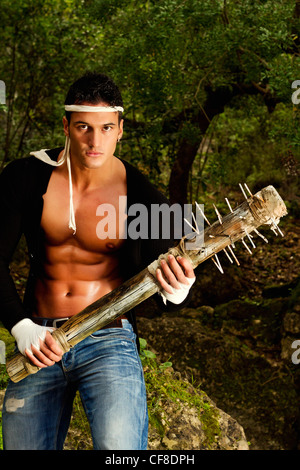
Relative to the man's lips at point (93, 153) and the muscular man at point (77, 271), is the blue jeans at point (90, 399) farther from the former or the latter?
the man's lips at point (93, 153)

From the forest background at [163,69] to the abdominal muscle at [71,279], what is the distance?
9.80 feet

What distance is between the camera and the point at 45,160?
3023 mm

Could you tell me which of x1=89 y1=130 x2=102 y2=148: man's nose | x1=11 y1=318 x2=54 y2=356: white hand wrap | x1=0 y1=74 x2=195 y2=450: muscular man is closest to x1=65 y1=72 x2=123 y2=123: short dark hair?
x1=0 y1=74 x2=195 y2=450: muscular man

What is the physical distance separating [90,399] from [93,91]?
165cm

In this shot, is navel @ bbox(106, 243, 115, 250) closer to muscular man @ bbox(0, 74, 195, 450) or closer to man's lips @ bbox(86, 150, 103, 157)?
muscular man @ bbox(0, 74, 195, 450)

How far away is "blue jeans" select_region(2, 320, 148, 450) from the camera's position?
2.49m

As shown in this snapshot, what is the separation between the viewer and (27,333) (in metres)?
2.62

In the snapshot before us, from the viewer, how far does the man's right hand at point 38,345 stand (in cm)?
252

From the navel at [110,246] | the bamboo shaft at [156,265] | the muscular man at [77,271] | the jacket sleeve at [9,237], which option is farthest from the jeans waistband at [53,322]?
the navel at [110,246]

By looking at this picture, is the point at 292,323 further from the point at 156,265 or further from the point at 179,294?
the point at 156,265

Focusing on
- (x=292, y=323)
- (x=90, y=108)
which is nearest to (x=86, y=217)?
(x=90, y=108)

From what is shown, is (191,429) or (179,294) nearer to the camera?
(179,294)

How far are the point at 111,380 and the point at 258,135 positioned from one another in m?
10.9
